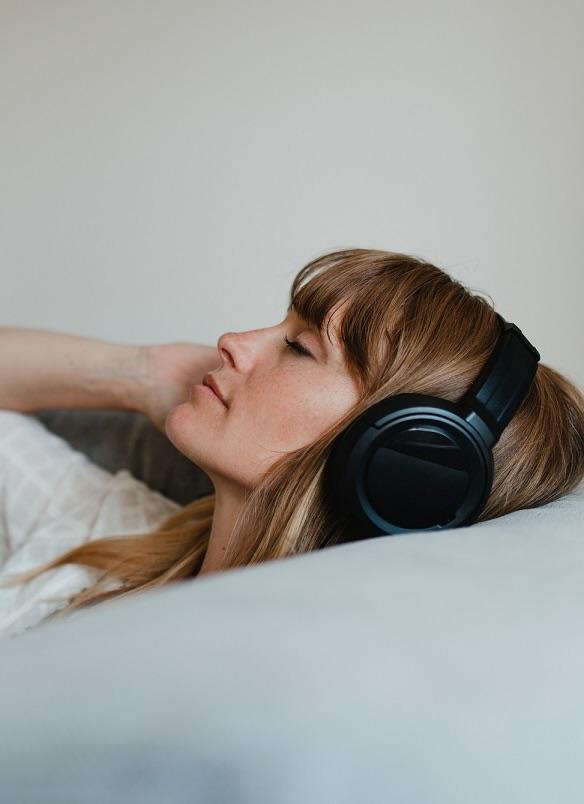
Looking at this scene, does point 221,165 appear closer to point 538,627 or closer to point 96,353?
point 96,353

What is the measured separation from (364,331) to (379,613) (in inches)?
21.4

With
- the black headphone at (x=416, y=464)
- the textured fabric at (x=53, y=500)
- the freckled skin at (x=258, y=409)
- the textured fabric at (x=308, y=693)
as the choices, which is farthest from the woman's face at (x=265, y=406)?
the textured fabric at (x=308, y=693)

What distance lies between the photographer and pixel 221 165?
5.19ft

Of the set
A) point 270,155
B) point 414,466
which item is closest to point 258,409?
point 414,466

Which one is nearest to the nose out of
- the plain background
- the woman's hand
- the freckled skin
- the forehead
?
the freckled skin

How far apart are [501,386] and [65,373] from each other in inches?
31.5

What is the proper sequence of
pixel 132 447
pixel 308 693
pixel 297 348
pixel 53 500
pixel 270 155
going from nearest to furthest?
pixel 308 693 → pixel 297 348 → pixel 53 500 → pixel 132 447 → pixel 270 155

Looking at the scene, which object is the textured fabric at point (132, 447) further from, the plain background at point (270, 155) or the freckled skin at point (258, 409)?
the freckled skin at point (258, 409)

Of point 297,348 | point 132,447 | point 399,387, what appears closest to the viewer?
point 399,387

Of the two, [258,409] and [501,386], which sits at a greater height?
[501,386]

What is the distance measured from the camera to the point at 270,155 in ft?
5.08

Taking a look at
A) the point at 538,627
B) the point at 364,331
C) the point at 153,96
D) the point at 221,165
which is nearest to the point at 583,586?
the point at 538,627

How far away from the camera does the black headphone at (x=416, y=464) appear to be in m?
0.77

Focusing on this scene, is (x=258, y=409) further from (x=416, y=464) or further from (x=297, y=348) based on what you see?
(x=416, y=464)
